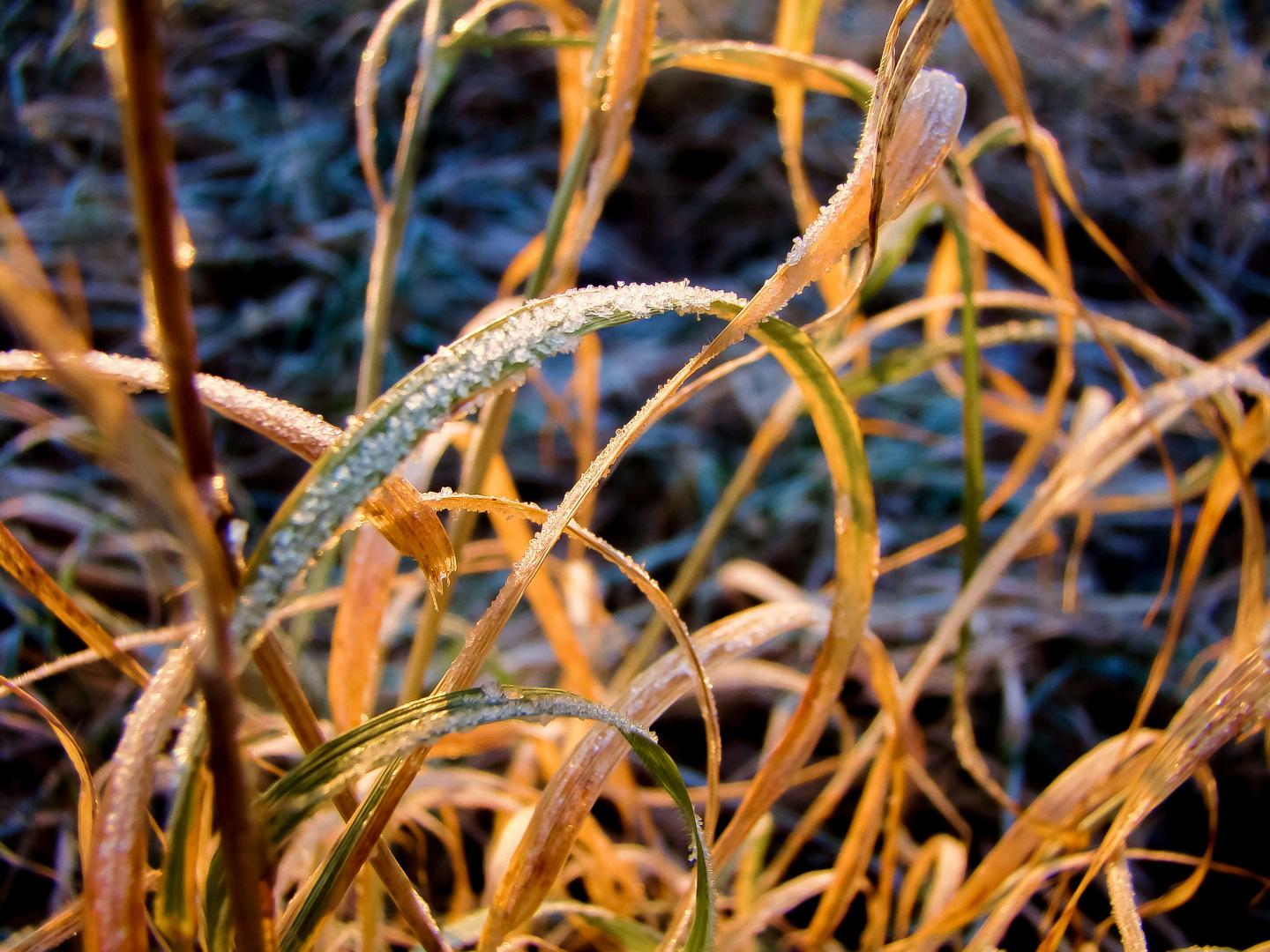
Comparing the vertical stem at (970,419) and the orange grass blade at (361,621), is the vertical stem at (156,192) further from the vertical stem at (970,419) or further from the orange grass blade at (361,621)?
the vertical stem at (970,419)

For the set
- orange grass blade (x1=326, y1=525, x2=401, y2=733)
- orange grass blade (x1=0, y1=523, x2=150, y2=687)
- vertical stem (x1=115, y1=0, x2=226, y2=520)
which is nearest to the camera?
vertical stem (x1=115, y1=0, x2=226, y2=520)

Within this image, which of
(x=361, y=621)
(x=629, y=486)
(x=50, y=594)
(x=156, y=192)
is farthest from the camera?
(x=629, y=486)

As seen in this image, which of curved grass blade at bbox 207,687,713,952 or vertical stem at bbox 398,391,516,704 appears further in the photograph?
vertical stem at bbox 398,391,516,704

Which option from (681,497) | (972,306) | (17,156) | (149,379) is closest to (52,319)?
(149,379)

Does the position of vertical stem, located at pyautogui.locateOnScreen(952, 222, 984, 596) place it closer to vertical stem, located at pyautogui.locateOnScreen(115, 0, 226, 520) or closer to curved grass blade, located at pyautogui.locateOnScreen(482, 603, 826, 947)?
curved grass blade, located at pyautogui.locateOnScreen(482, 603, 826, 947)

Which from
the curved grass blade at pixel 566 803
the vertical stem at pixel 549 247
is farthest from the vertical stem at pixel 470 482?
the curved grass blade at pixel 566 803

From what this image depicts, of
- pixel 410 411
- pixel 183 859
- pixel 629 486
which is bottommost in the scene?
pixel 629 486

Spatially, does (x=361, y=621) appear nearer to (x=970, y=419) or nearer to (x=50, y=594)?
(x=50, y=594)

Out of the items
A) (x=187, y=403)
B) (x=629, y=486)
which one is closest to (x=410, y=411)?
(x=187, y=403)

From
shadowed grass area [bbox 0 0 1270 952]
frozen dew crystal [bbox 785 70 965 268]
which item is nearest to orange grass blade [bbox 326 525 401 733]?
shadowed grass area [bbox 0 0 1270 952]
